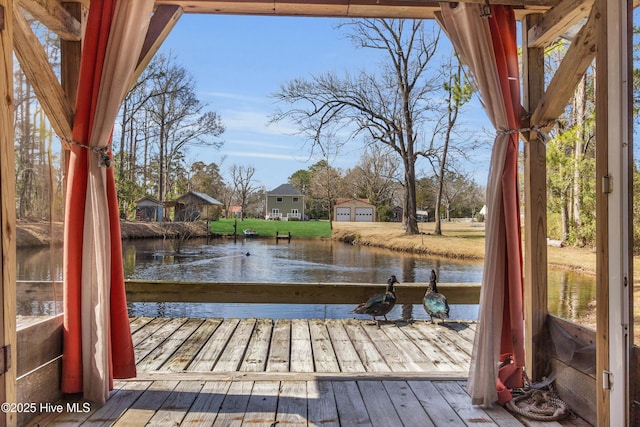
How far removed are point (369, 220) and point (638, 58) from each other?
18.3 feet

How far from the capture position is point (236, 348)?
311cm

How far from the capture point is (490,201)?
231cm

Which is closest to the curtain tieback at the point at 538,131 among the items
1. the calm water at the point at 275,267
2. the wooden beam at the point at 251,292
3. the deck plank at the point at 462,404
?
the deck plank at the point at 462,404

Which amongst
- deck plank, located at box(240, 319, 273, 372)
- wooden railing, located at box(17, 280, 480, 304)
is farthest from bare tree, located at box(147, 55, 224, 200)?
deck plank, located at box(240, 319, 273, 372)

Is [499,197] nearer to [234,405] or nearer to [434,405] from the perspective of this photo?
[434,405]

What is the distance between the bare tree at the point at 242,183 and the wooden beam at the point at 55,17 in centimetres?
548

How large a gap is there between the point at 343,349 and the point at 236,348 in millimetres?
727

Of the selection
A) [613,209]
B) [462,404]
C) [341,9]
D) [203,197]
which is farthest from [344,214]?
[613,209]

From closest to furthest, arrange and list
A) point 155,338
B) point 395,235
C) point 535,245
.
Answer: point 535,245 → point 155,338 → point 395,235

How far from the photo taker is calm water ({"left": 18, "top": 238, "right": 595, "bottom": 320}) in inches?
230

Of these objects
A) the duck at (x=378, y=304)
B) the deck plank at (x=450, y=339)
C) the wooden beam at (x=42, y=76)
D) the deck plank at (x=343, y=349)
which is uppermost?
the wooden beam at (x=42, y=76)

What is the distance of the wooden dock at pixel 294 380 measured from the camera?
2018mm

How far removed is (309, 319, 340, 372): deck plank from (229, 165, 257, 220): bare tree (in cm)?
421

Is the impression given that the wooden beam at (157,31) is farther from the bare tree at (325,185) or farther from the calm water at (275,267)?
the bare tree at (325,185)
